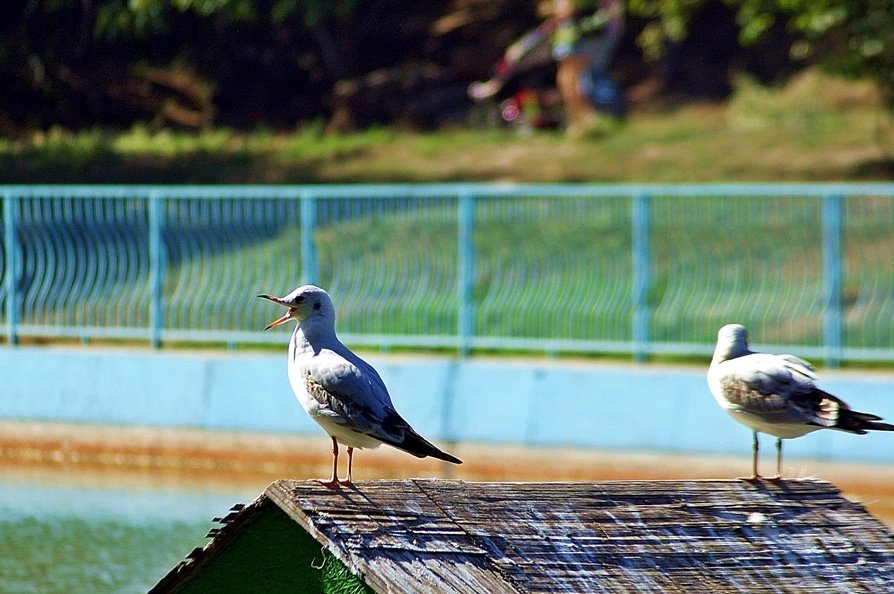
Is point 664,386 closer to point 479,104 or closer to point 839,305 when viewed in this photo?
point 839,305

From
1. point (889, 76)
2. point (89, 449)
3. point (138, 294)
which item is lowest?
point (89, 449)

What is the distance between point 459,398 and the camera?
44.9 feet

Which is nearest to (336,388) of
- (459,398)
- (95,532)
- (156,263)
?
(95,532)

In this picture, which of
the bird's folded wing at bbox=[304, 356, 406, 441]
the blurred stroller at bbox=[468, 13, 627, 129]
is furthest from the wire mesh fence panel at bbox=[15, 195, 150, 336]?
the blurred stroller at bbox=[468, 13, 627, 129]

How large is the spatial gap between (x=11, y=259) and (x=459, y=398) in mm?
4528

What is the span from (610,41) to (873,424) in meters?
19.9

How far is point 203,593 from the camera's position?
637cm

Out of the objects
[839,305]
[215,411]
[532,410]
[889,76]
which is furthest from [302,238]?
[889,76]

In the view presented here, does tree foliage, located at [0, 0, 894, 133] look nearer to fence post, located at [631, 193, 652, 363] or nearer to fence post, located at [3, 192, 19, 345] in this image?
fence post, located at [3, 192, 19, 345]

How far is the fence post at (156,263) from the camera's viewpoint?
15.2 m

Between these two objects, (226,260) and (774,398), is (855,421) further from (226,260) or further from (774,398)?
(226,260)

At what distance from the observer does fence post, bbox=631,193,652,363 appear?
1391cm

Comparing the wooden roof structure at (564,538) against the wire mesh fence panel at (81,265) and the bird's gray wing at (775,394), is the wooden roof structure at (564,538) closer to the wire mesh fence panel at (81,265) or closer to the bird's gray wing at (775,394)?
the bird's gray wing at (775,394)

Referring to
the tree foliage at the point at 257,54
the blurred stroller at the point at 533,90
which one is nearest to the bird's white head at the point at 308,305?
the tree foliage at the point at 257,54
